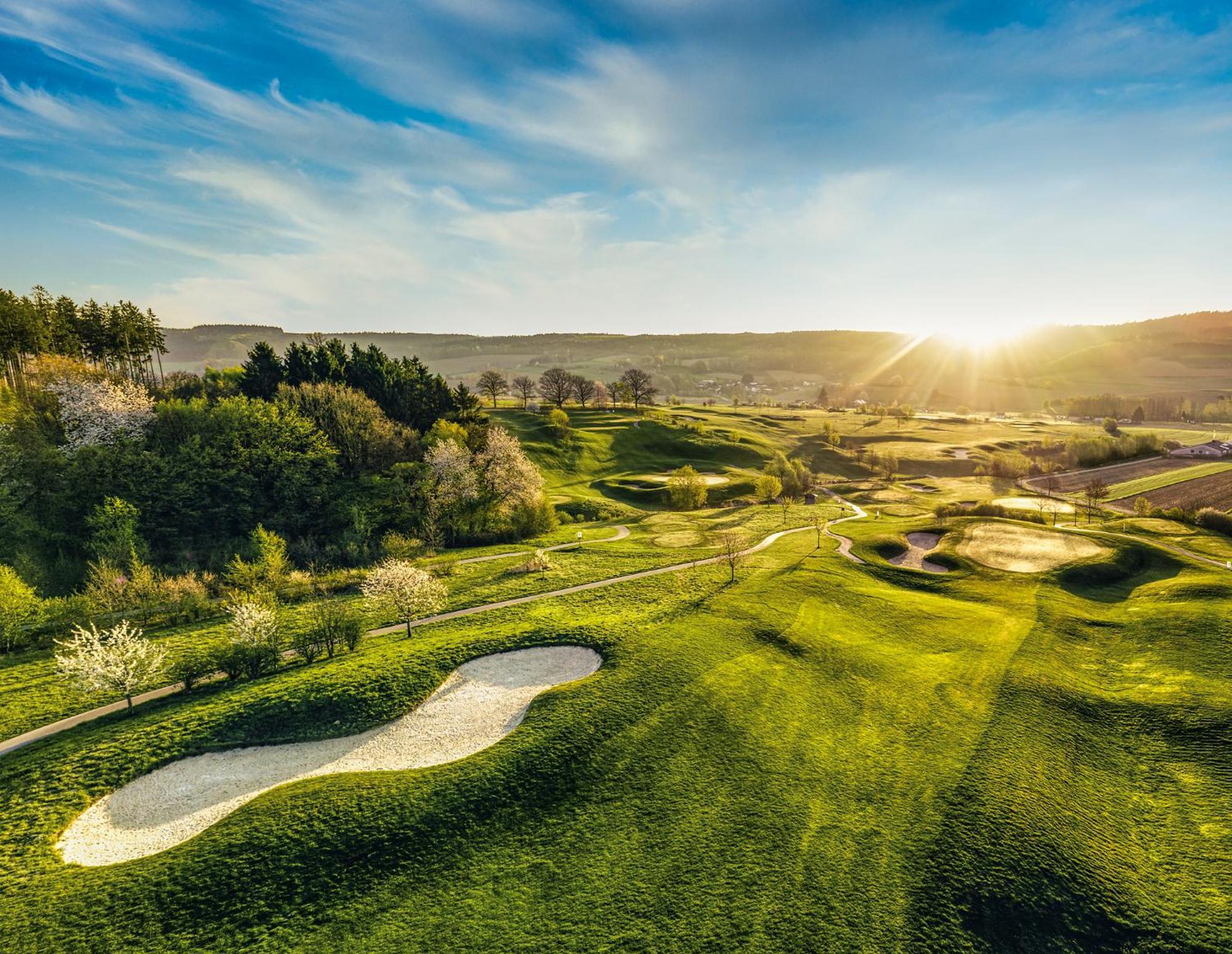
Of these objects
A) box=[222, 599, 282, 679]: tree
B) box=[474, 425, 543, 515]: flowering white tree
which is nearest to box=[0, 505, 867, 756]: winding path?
box=[222, 599, 282, 679]: tree

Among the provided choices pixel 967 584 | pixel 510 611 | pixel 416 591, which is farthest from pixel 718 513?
pixel 416 591

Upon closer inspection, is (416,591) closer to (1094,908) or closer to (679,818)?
(679,818)

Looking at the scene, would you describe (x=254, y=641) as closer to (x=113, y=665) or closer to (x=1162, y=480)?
(x=113, y=665)

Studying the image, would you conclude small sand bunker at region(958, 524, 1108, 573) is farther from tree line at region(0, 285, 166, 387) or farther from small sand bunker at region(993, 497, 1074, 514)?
tree line at region(0, 285, 166, 387)

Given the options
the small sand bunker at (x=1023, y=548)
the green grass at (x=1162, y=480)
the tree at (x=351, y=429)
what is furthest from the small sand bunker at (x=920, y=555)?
the green grass at (x=1162, y=480)

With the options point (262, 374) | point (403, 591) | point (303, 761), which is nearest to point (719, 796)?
point (303, 761)

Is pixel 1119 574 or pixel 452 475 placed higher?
pixel 452 475

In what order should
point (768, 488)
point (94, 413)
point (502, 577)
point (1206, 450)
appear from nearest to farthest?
point (502, 577), point (94, 413), point (768, 488), point (1206, 450)

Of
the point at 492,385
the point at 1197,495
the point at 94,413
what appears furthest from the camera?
the point at 492,385
